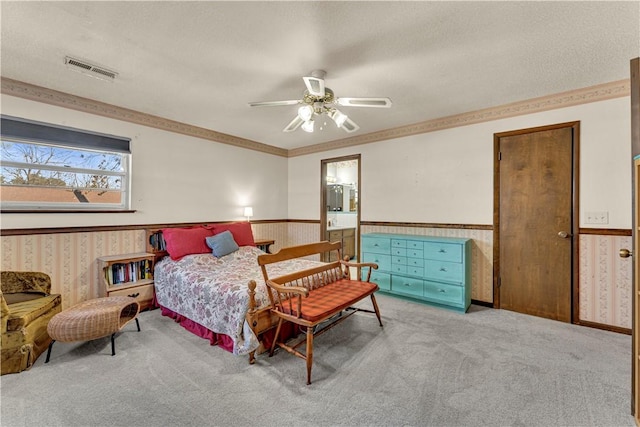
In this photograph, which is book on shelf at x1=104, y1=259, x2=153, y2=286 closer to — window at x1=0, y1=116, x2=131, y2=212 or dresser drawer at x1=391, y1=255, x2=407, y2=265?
window at x1=0, y1=116, x2=131, y2=212

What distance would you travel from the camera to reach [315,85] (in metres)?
2.23

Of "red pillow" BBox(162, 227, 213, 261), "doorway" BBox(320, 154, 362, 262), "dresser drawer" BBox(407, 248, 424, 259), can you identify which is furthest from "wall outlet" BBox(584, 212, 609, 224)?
"red pillow" BBox(162, 227, 213, 261)

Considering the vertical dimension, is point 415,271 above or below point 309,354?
above

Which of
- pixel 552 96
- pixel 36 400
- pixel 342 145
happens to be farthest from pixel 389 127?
pixel 36 400

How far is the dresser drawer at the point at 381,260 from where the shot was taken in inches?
157

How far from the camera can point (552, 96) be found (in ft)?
10.2

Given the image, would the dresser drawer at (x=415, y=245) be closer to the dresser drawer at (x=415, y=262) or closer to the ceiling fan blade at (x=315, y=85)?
the dresser drawer at (x=415, y=262)

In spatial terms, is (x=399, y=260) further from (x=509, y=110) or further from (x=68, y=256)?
(x=68, y=256)

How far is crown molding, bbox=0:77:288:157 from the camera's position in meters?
2.80

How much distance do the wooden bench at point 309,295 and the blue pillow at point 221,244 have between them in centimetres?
128

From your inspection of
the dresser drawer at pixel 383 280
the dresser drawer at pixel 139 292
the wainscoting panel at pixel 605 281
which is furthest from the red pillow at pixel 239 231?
the wainscoting panel at pixel 605 281

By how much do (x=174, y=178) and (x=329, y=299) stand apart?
2991mm

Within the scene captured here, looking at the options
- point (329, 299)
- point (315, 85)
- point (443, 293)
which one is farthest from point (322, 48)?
point (443, 293)

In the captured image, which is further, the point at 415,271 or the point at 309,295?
the point at 415,271
